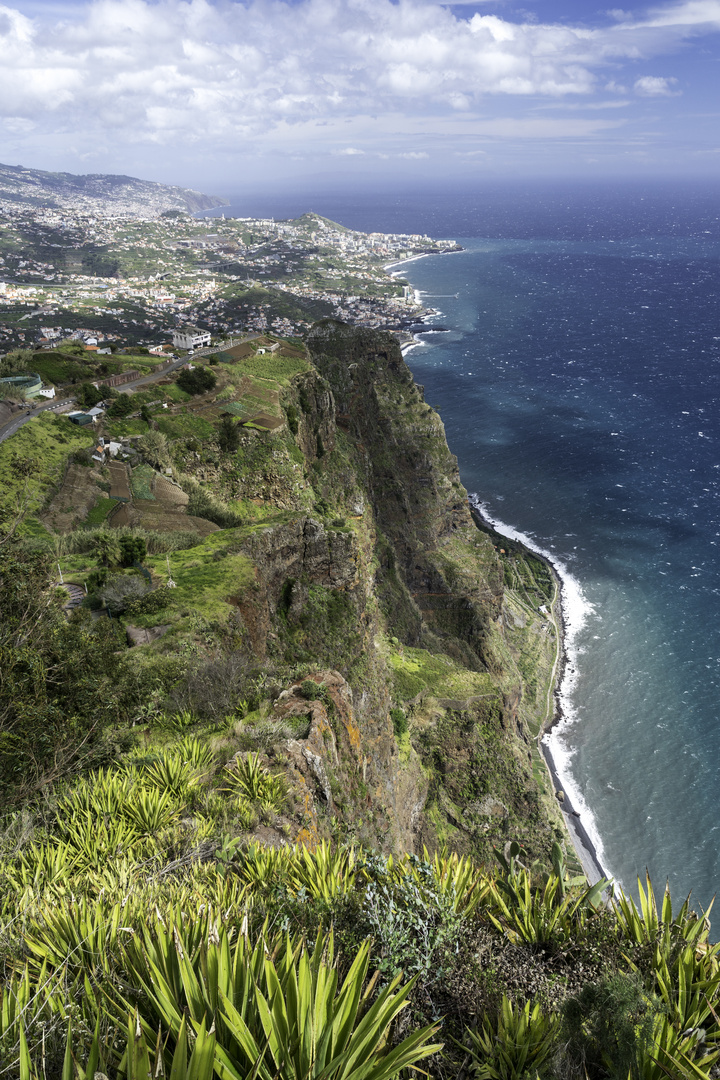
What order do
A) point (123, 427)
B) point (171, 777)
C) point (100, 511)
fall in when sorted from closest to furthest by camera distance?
point (171, 777) → point (100, 511) → point (123, 427)

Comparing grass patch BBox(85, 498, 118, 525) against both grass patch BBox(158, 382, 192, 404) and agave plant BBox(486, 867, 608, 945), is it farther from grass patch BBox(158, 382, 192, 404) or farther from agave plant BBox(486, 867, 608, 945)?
agave plant BBox(486, 867, 608, 945)

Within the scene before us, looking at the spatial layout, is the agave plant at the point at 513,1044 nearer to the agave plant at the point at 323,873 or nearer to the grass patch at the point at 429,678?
the agave plant at the point at 323,873

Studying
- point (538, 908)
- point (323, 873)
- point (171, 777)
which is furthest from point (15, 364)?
point (538, 908)

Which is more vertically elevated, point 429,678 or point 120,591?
point 120,591

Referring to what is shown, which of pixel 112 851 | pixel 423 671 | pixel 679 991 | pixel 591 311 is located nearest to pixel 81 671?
pixel 112 851

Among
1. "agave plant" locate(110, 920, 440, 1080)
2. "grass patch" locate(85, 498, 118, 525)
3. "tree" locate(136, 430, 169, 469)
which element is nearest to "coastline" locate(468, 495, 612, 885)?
"agave plant" locate(110, 920, 440, 1080)

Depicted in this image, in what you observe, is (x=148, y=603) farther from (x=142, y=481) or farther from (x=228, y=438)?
(x=228, y=438)
